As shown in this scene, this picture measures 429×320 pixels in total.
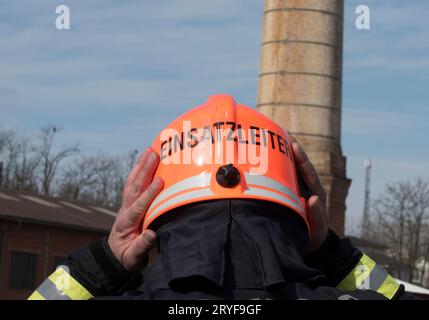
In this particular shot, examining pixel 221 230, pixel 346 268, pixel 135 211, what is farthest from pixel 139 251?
pixel 346 268

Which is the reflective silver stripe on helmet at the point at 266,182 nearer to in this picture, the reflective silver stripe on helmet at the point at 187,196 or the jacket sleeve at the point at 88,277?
the reflective silver stripe on helmet at the point at 187,196

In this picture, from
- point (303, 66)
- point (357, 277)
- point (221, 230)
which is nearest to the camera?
point (221, 230)

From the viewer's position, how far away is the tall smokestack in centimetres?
2128

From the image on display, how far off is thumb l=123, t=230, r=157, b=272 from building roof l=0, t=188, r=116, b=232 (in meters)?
29.3

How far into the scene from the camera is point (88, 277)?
3016 mm

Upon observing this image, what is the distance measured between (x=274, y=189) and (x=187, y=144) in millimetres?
288

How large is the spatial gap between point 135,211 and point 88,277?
0.23 m

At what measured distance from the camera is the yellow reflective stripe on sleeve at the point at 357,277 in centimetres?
330

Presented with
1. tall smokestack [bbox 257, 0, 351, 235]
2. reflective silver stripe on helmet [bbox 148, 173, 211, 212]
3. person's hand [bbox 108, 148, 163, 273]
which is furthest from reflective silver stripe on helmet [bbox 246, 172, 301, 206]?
tall smokestack [bbox 257, 0, 351, 235]

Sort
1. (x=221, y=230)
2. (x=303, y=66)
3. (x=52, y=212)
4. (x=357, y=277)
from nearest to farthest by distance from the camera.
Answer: (x=221, y=230) → (x=357, y=277) → (x=303, y=66) → (x=52, y=212)

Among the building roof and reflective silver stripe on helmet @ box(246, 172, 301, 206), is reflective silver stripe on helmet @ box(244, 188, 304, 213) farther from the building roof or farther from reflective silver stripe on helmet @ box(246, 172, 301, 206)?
the building roof

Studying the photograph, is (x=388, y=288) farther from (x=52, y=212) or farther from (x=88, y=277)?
(x=52, y=212)

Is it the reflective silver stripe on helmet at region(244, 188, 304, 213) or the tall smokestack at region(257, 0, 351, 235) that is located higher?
the tall smokestack at region(257, 0, 351, 235)
